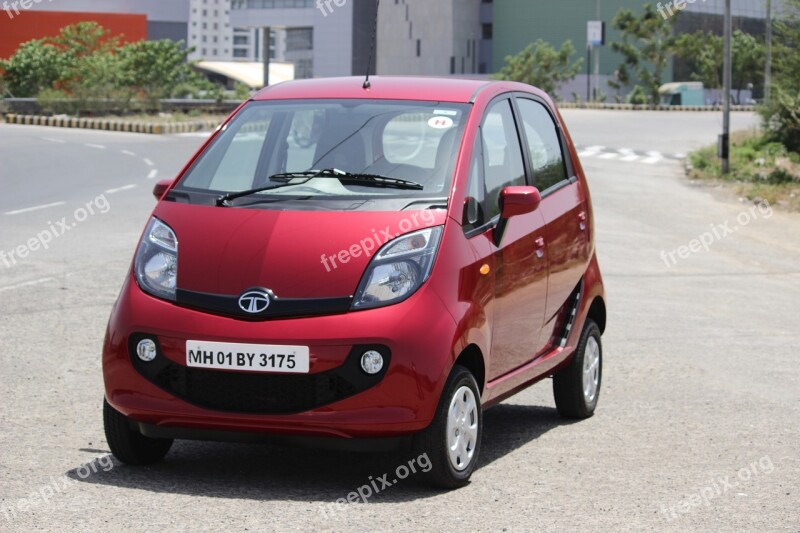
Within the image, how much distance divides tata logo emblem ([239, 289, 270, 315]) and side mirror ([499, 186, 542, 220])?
4.35ft

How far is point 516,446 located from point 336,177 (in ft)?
5.38

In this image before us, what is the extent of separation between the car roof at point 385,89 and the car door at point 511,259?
162 millimetres

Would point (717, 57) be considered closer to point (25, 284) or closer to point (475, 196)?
point (25, 284)

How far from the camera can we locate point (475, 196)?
20.4 ft

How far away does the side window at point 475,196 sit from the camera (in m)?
6.06

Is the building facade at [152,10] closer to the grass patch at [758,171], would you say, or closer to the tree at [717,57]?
the tree at [717,57]

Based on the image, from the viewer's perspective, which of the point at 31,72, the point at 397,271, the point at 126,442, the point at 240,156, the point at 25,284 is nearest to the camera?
the point at 397,271

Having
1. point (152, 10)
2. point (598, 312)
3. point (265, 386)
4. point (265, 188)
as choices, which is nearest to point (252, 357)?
point (265, 386)

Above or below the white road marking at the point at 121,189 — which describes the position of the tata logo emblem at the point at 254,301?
above

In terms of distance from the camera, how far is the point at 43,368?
8547mm

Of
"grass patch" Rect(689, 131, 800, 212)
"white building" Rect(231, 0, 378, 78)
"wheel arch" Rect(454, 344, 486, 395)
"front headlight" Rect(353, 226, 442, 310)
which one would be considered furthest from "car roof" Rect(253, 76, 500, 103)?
"white building" Rect(231, 0, 378, 78)

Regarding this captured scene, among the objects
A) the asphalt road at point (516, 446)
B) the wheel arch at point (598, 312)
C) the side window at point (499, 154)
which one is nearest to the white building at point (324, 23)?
the asphalt road at point (516, 446)

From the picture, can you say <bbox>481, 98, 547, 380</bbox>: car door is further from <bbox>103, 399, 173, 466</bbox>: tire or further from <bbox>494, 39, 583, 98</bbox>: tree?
<bbox>494, 39, 583, 98</bbox>: tree

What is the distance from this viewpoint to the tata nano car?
5.44 m
